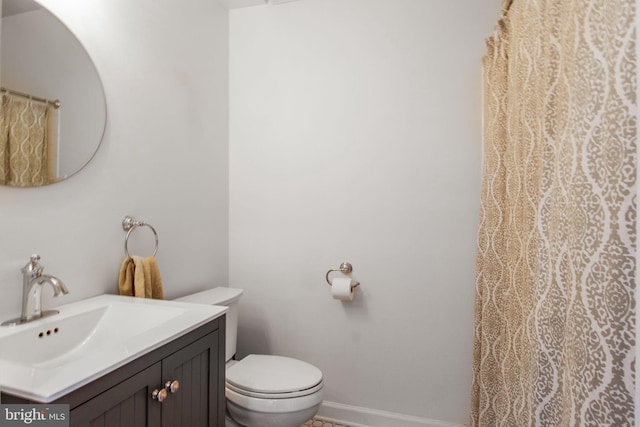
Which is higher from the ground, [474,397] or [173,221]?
[173,221]

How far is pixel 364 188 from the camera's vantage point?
2.20 metres

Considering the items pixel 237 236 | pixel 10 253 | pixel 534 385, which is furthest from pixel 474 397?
pixel 10 253

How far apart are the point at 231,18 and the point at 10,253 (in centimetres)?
188

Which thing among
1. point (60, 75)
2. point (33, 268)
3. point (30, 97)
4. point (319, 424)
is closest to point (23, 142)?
point (30, 97)

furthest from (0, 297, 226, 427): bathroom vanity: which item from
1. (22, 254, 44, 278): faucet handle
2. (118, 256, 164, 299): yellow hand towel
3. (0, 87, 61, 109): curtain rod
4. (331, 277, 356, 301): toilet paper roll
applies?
(331, 277, 356, 301): toilet paper roll

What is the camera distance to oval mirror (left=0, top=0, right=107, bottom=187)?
1230 millimetres

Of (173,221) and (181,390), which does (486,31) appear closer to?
(173,221)

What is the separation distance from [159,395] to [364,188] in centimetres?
148

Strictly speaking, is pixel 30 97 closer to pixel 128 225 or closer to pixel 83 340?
pixel 128 225

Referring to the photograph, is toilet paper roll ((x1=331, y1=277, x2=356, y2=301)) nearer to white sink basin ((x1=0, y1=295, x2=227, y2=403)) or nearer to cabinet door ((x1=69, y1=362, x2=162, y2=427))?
white sink basin ((x1=0, y1=295, x2=227, y2=403))

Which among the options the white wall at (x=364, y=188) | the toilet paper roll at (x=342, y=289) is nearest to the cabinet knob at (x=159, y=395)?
the toilet paper roll at (x=342, y=289)

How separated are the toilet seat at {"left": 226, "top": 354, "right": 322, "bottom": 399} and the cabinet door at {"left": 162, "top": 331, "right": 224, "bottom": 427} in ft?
1.00

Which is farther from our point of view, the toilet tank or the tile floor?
the tile floor

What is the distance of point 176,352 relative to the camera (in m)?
1.13
